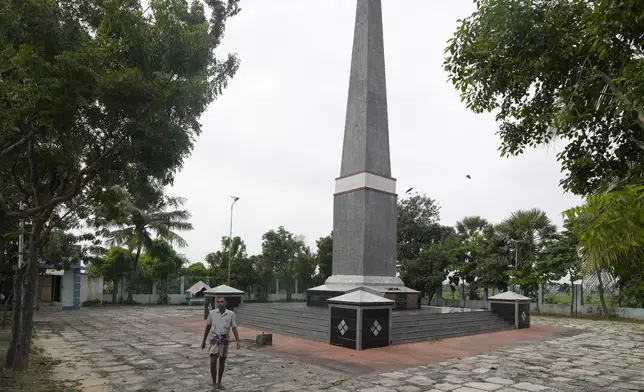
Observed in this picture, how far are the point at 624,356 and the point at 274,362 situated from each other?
811 centimetres

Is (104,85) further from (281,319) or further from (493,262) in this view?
(493,262)

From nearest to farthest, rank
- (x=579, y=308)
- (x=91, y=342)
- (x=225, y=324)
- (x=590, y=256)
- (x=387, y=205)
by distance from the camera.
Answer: (x=590, y=256)
(x=225, y=324)
(x=91, y=342)
(x=387, y=205)
(x=579, y=308)

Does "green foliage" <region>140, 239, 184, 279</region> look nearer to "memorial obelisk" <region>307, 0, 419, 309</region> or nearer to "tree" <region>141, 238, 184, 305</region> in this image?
"tree" <region>141, 238, 184, 305</region>

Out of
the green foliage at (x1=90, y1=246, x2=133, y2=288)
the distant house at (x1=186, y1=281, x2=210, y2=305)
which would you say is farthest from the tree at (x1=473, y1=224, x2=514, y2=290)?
the green foliage at (x1=90, y1=246, x2=133, y2=288)

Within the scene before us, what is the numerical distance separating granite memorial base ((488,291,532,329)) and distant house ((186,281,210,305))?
714 inches

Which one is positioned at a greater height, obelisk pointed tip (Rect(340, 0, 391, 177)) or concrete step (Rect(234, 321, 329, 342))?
obelisk pointed tip (Rect(340, 0, 391, 177))

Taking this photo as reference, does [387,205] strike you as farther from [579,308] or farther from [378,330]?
[579,308]

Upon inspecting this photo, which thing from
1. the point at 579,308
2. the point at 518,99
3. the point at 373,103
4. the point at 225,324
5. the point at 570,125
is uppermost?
the point at 373,103

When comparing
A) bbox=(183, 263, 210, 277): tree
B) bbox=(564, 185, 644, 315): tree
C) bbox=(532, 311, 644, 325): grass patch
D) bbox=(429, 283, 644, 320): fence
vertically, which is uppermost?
bbox=(564, 185, 644, 315): tree

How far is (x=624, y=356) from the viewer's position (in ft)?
35.2

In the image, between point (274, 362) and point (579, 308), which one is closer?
point (274, 362)

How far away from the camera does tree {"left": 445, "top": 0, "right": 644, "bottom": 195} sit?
16.9 ft

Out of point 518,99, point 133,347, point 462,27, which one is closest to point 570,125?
point 518,99

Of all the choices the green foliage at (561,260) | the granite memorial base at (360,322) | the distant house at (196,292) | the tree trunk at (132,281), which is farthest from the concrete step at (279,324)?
the green foliage at (561,260)
